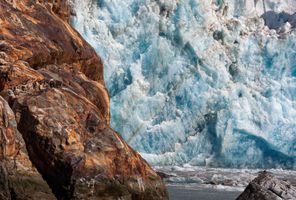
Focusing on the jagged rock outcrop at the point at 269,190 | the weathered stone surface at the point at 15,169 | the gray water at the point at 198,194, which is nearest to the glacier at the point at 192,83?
the gray water at the point at 198,194

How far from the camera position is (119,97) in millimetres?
28938

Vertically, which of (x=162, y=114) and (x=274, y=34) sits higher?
(x=274, y=34)

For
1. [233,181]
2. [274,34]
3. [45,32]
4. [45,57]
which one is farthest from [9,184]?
[274,34]

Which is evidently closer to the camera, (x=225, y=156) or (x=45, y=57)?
(x=45, y=57)

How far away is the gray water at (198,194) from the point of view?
56.0ft

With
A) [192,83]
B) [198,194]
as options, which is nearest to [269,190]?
[198,194]

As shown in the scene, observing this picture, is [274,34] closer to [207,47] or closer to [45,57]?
[207,47]

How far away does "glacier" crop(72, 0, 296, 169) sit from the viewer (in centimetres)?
2927

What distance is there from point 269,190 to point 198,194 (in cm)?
1166

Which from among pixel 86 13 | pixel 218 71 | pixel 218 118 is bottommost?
pixel 218 118

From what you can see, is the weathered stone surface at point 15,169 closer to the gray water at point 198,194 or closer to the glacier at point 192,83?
the gray water at point 198,194

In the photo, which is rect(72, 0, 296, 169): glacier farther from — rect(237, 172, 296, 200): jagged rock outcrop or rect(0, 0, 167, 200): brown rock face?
rect(237, 172, 296, 200): jagged rock outcrop

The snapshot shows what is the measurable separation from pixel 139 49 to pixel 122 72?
1.54 metres

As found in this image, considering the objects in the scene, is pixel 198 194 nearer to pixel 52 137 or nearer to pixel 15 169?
pixel 52 137
